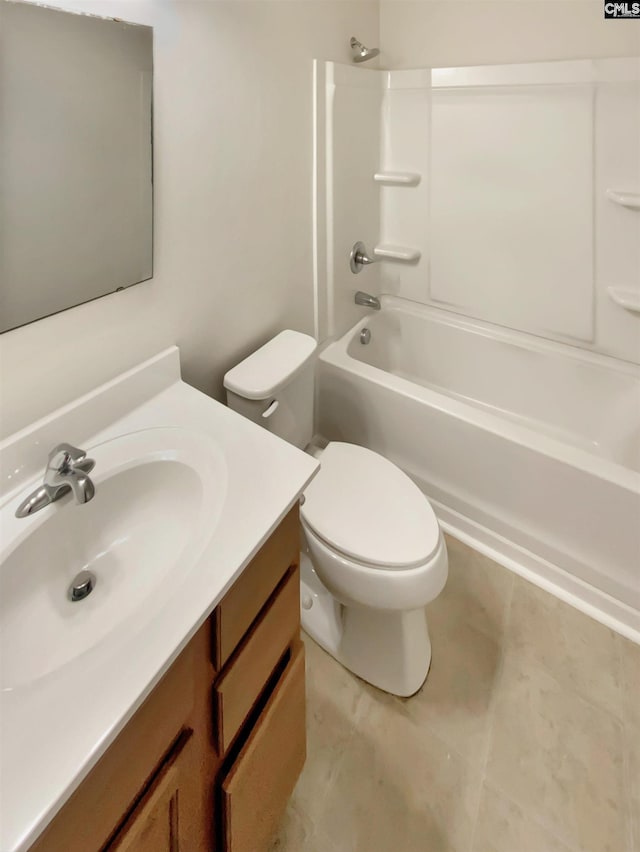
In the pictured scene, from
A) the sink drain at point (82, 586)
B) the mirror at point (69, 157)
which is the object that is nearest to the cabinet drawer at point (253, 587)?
the sink drain at point (82, 586)

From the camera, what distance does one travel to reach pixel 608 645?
1516 millimetres

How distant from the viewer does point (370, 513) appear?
51.4 inches

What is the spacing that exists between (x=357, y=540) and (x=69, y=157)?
0.98 meters

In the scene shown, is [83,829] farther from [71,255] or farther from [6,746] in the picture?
[71,255]

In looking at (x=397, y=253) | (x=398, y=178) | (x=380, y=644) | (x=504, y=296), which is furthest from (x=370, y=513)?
(x=398, y=178)

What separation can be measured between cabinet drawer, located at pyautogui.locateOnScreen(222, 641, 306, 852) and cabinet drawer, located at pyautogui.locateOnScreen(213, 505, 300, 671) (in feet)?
0.64

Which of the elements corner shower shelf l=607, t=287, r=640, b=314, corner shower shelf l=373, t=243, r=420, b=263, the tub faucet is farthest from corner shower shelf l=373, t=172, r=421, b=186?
corner shower shelf l=607, t=287, r=640, b=314

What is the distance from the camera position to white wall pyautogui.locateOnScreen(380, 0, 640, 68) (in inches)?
61.0

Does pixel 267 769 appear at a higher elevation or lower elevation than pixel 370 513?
lower

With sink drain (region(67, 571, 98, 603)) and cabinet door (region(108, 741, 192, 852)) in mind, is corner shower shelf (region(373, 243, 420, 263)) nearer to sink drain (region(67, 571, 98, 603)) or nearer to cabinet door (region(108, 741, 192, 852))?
sink drain (region(67, 571, 98, 603))

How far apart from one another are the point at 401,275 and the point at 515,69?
0.80m

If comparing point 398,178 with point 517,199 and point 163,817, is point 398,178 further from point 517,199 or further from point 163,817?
point 163,817

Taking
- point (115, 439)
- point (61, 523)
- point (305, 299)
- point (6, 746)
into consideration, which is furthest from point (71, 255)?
point (305, 299)

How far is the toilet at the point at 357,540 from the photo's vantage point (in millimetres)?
1206
